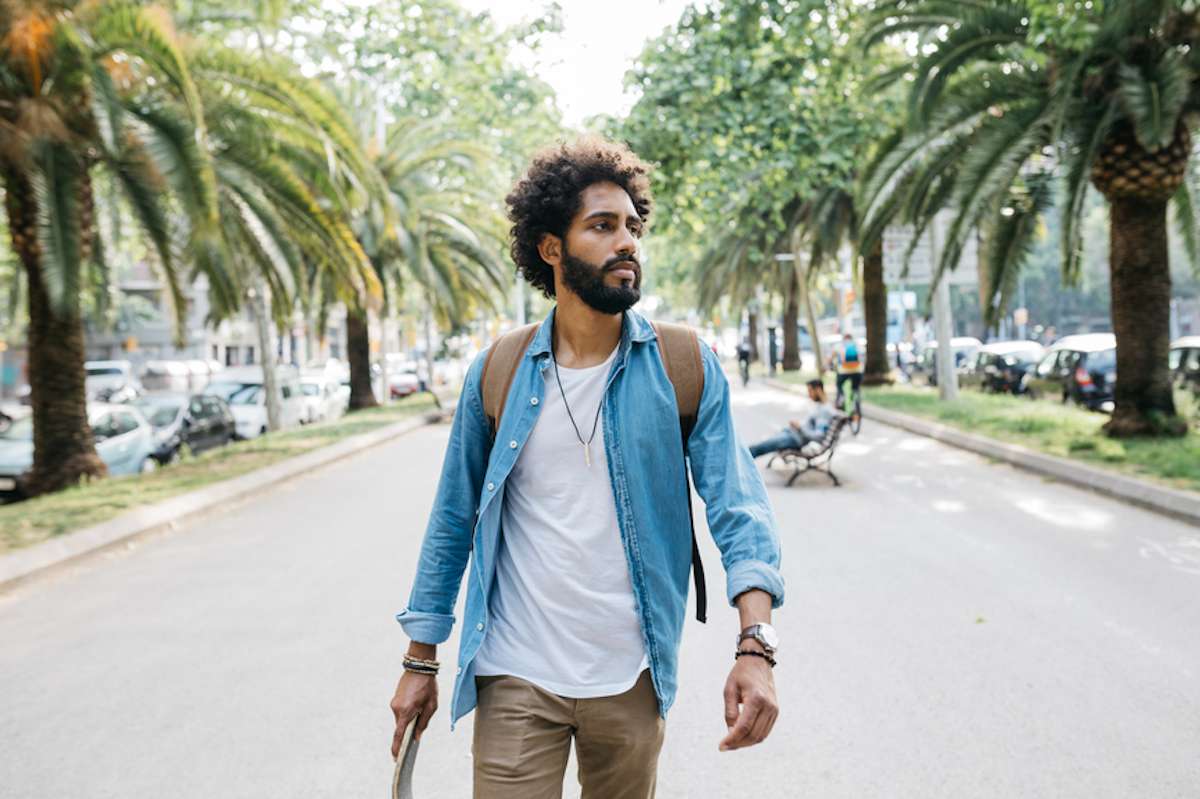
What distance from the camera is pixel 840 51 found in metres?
21.5

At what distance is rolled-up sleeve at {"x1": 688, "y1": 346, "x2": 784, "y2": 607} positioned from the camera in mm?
2252

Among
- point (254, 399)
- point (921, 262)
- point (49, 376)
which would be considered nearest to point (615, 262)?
point (49, 376)

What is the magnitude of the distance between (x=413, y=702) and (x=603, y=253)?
3.43 feet

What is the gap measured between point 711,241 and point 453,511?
40.3m

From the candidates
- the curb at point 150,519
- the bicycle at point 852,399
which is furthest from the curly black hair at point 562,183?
the bicycle at point 852,399

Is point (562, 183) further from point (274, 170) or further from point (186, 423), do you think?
point (186, 423)

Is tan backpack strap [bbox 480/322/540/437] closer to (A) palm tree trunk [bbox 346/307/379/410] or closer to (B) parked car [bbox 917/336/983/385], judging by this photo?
(A) palm tree trunk [bbox 346/307/379/410]

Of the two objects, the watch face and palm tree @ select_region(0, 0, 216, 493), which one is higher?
palm tree @ select_region(0, 0, 216, 493)

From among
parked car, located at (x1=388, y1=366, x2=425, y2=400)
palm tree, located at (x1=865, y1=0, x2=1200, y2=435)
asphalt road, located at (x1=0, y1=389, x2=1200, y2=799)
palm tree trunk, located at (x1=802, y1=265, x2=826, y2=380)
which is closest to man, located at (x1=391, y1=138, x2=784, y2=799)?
asphalt road, located at (x1=0, y1=389, x2=1200, y2=799)

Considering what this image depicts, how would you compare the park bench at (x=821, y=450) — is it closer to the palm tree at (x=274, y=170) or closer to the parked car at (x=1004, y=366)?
the palm tree at (x=274, y=170)

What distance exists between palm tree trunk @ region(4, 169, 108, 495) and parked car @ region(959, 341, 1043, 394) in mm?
22256

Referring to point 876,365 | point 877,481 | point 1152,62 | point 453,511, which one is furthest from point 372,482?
point 876,365

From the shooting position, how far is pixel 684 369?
2434 mm

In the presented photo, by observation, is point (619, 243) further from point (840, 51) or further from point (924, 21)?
point (840, 51)
